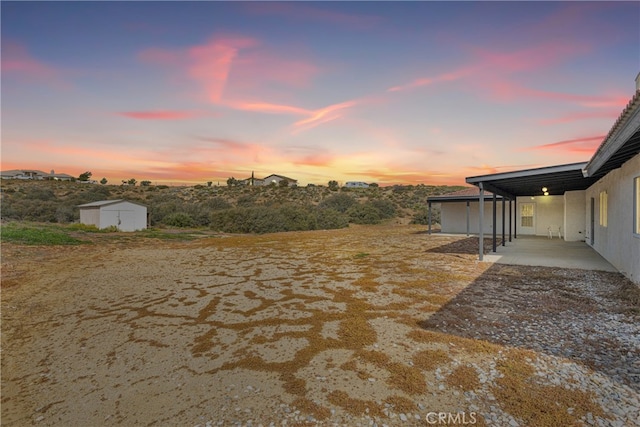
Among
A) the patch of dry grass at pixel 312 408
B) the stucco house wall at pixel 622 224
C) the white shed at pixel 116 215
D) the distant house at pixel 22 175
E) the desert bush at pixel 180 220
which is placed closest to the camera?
the patch of dry grass at pixel 312 408

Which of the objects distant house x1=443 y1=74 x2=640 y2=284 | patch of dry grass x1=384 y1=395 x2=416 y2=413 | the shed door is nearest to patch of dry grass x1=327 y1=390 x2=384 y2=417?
patch of dry grass x1=384 y1=395 x2=416 y2=413

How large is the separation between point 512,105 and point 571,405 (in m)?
12.9

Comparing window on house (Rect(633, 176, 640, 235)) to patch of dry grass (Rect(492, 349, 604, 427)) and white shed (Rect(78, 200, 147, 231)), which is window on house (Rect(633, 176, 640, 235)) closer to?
patch of dry grass (Rect(492, 349, 604, 427))

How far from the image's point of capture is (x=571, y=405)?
2.61 meters

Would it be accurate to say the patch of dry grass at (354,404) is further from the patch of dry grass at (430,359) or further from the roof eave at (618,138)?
the roof eave at (618,138)

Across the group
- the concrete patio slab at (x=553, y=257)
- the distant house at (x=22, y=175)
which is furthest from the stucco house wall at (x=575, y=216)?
the distant house at (x=22, y=175)

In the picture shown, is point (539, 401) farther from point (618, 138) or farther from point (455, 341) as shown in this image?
point (618, 138)

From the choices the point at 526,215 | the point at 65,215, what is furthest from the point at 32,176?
the point at 526,215

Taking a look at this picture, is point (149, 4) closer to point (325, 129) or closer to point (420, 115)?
point (325, 129)

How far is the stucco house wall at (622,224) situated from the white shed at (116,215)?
27.0 m

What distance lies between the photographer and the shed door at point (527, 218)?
1866 centimetres

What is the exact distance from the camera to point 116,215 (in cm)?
2339

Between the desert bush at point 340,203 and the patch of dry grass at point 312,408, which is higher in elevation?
the desert bush at point 340,203

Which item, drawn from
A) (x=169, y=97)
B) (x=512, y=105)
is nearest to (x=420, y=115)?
(x=512, y=105)
